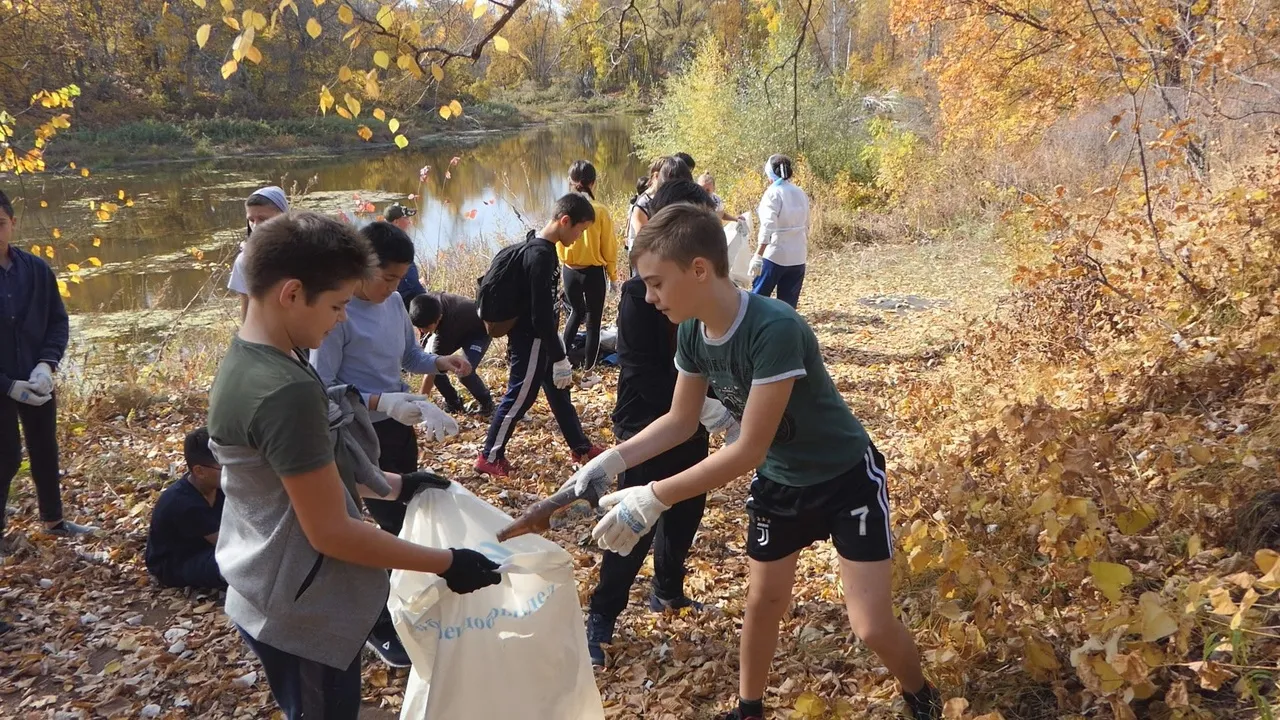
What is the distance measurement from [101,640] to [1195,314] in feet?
19.2

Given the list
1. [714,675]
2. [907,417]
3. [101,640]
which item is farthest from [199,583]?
[907,417]

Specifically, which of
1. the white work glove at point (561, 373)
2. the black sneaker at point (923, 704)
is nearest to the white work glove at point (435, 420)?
the white work glove at point (561, 373)

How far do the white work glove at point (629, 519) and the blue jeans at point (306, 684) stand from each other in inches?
27.1

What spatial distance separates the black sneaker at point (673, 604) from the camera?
339 cm

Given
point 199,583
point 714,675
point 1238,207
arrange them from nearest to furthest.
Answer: point 714,675, point 199,583, point 1238,207

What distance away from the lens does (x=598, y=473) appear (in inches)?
89.4

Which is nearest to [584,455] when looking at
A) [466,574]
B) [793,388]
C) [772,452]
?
[772,452]

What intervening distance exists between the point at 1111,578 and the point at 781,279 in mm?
5445

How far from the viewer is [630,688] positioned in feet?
9.73

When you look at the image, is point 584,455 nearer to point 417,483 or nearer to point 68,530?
point 417,483

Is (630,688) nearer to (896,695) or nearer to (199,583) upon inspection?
(896,695)

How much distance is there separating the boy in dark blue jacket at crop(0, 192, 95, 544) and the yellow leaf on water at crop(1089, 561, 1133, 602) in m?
4.51

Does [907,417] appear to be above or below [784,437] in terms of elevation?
below

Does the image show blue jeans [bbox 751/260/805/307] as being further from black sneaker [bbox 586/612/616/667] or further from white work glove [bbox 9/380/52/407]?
white work glove [bbox 9/380/52/407]
